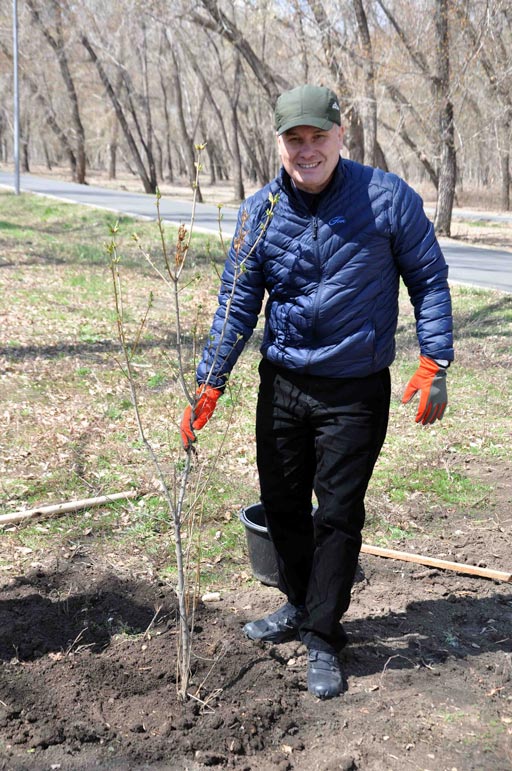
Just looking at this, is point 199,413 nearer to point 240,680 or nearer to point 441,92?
point 240,680

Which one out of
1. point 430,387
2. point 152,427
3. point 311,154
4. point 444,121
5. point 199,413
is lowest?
point 152,427

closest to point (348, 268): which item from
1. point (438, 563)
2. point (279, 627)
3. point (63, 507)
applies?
point (279, 627)

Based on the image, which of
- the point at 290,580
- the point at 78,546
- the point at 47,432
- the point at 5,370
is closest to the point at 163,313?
the point at 5,370

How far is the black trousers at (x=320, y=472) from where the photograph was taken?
117 inches

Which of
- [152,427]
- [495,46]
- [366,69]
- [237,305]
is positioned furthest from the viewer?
[495,46]

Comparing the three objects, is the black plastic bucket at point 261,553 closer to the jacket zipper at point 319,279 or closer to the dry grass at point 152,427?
the dry grass at point 152,427

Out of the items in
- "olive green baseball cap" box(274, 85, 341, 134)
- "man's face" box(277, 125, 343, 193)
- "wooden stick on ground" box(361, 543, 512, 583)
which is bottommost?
"wooden stick on ground" box(361, 543, 512, 583)

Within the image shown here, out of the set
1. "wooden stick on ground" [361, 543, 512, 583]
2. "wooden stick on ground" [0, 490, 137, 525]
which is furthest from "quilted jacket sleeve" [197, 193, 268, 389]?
Result: "wooden stick on ground" [0, 490, 137, 525]

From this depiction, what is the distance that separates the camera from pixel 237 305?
316 centimetres

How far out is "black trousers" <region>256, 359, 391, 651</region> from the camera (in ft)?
9.71

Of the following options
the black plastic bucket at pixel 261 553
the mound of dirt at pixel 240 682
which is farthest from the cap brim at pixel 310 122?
the mound of dirt at pixel 240 682

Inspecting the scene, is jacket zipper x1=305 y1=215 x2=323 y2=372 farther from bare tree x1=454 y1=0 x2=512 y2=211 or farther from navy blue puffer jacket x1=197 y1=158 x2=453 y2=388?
bare tree x1=454 y1=0 x2=512 y2=211

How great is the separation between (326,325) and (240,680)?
1.39 metres

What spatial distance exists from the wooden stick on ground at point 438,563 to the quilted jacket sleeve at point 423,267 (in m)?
1.52
